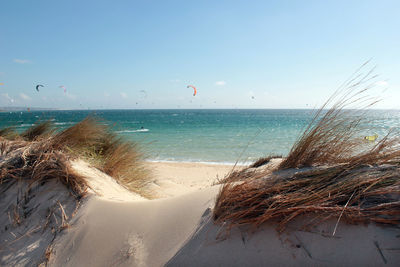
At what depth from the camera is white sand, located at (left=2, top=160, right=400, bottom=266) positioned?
137cm

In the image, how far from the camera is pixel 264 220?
5.16ft

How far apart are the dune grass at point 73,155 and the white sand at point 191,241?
0.57 m

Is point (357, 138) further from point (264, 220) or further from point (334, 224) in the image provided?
point (264, 220)

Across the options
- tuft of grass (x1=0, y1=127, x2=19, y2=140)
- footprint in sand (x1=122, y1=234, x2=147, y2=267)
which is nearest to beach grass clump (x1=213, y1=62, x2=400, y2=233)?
footprint in sand (x1=122, y1=234, x2=147, y2=267)

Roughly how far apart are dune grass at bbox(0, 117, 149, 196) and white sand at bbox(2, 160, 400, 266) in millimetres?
568

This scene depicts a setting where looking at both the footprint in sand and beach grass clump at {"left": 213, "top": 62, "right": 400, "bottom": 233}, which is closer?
beach grass clump at {"left": 213, "top": 62, "right": 400, "bottom": 233}

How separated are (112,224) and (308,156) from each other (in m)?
2.03

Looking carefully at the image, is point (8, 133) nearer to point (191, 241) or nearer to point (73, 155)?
point (73, 155)

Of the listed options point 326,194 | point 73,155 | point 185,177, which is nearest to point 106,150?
point 73,155

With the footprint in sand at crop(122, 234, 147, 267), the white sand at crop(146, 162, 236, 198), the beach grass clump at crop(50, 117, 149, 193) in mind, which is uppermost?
the beach grass clump at crop(50, 117, 149, 193)

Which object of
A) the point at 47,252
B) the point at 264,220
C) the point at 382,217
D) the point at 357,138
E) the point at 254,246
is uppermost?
the point at 357,138

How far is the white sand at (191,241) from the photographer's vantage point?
137 centimetres

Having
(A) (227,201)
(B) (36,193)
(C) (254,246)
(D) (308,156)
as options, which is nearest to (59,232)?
(B) (36,193)

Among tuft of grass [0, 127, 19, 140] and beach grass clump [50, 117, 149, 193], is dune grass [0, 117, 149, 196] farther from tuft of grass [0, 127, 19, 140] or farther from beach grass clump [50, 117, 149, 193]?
tuft of grass [0, 127, 19, 140]
